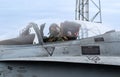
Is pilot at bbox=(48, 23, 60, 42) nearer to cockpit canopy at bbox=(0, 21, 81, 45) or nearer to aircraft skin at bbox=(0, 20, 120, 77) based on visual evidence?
cockpit canopy at bbox=(0, 21, 81, 45)

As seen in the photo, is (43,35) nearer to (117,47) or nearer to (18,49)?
(18,49)

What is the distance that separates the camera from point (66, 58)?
297 inches

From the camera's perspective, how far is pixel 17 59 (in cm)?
762

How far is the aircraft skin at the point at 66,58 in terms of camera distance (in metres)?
7.38

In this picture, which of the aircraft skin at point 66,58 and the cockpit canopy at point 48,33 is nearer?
the aircraft skin at point 66,58

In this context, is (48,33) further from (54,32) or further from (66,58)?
(66,58)

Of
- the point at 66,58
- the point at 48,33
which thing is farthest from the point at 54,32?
the point at 66,58

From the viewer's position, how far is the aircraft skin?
24.2 feet

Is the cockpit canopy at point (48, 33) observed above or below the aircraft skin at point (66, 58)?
above

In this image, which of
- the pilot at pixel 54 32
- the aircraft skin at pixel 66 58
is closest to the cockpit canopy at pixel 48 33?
the pilot at pixel 54 32

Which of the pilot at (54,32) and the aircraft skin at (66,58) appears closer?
the aircraft skin at (66,58)

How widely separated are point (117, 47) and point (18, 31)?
2.47 m

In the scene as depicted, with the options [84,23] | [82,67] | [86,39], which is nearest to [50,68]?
[82,67]

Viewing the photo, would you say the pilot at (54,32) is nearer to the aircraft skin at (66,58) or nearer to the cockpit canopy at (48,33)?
the cockpit canopy at (48,33)
